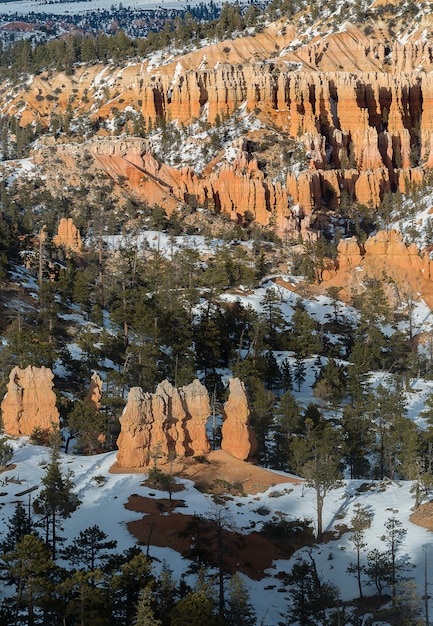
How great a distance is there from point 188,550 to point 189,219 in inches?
3553

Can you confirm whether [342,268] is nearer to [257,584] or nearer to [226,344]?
[226,344]

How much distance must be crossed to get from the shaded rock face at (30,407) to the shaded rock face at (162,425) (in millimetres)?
6021

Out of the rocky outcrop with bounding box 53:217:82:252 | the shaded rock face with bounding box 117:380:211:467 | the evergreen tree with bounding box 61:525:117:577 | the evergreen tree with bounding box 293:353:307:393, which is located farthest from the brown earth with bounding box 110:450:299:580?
the rocky outcrop with bounding box 53:217:82:252

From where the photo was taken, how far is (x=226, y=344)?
84.2 metres

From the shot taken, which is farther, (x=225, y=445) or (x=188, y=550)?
(x=225, y=445)

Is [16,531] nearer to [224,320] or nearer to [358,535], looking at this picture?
[358,535]

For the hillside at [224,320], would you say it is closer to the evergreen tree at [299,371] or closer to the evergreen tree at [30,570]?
the evergreen tree at [30,570]

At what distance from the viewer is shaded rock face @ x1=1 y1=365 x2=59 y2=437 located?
57594 mm

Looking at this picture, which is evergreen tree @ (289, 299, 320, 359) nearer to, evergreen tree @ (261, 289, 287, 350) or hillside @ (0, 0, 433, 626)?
hillside @ (0, 0, 433, 626)

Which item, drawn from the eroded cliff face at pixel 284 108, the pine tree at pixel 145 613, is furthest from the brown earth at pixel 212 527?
the eroded cliff face at pixel 284 108

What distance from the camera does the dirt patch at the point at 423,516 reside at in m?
48.1

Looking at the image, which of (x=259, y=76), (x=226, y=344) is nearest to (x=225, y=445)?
(x=226, y=344)

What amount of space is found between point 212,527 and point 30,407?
1739 centimetres

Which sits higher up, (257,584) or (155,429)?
(155,429)
